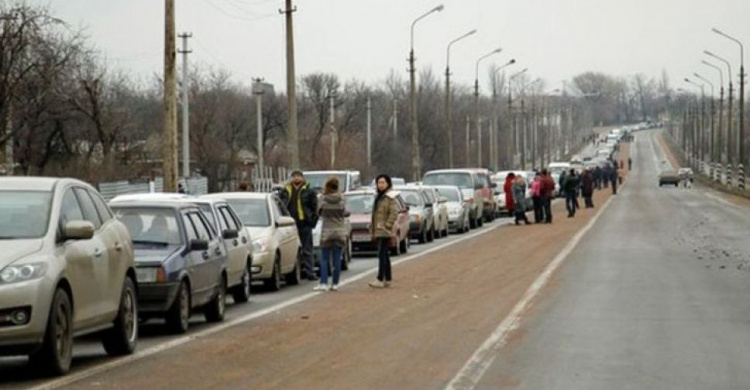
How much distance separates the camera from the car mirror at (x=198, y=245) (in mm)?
17672

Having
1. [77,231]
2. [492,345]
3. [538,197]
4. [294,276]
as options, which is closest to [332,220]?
[294,276]

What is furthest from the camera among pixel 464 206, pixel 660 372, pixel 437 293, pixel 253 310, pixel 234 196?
pixel 464 206

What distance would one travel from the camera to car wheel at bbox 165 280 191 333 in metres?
16.9

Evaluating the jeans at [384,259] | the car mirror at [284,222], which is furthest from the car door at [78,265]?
the car mirror at [284,222]

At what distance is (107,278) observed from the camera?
552 inches

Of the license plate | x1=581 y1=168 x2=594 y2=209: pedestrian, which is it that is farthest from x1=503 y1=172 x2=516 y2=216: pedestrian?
the license plate

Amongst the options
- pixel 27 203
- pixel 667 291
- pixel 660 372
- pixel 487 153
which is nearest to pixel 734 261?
pixel 667 291

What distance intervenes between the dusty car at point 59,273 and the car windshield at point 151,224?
263cm

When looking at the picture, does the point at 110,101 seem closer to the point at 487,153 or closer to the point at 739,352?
the point at 739,352

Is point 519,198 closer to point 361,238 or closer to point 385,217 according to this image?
point 361,238

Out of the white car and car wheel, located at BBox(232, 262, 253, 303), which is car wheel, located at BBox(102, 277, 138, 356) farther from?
the white car

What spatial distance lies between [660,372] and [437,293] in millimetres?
9720

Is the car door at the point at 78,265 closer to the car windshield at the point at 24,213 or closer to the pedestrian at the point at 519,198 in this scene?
the car windshield at the point at 24,213

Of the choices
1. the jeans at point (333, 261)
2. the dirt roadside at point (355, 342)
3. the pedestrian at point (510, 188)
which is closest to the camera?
the dirt roadside at point (355, 342)
